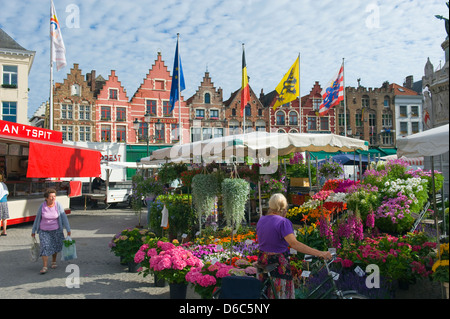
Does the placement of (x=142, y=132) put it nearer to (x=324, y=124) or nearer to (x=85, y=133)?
(x=85, y=133)

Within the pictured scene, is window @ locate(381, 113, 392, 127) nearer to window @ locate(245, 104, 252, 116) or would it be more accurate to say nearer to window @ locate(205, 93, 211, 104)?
window @ locate(245, 104, 252, 116)

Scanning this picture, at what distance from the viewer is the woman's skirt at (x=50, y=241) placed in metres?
6.59

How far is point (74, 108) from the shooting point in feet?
113

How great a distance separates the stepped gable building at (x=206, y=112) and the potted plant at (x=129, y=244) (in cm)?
3228

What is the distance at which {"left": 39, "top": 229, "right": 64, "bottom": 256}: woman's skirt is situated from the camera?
21.6ft

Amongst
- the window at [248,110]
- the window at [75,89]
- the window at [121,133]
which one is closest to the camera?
the window at [75,89]

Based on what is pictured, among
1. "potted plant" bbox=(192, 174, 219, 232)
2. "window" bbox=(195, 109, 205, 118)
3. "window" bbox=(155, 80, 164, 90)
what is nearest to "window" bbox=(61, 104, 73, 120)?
"window" bbox=(155, 80, 164, 90)

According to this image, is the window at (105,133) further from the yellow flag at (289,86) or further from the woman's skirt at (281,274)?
the woman's skirt at (281,274)

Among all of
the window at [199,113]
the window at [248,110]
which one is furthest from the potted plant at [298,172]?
the window at [248,110]

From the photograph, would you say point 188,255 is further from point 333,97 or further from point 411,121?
point 411,121

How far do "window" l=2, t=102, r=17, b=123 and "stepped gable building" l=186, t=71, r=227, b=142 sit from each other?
58.9 feet

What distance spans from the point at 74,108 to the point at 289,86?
24.2m
